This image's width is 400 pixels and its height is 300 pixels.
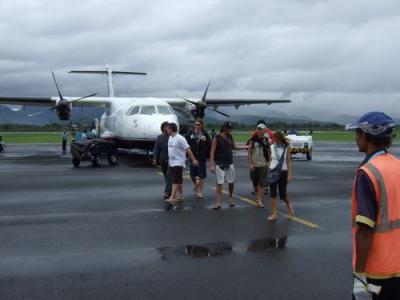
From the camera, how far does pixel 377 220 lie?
2.87 metres

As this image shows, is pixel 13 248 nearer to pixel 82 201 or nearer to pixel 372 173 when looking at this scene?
pixel 82 201

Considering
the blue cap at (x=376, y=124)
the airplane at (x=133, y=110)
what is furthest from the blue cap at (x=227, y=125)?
the airplane at (x=133, y=110)

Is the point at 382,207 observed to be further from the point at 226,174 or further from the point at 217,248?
the point at 226,174

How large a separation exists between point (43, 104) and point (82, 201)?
21.1 m

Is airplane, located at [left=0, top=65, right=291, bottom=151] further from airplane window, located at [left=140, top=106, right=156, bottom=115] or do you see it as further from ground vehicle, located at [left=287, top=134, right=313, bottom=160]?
ground vehicle, located at [left=287, top=134, right=313, bottom=160]

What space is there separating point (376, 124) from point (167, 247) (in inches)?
171

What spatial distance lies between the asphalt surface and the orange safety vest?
6.73ft

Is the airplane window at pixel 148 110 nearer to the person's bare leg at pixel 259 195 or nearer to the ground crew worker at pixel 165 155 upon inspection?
the ground crew worker at pixel 165 155

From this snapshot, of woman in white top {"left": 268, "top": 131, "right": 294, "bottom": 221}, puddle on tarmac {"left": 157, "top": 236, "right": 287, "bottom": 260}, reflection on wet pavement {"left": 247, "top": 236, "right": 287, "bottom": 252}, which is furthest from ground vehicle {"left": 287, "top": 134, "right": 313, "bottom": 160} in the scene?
puddle on tarmac {"left": 157, "top": 236, "right": 287, "bottom": 260}

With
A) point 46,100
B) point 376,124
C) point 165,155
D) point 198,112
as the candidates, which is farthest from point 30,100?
point 376,124

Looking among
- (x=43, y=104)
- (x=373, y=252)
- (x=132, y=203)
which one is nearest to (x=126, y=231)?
(x=132, y=203)

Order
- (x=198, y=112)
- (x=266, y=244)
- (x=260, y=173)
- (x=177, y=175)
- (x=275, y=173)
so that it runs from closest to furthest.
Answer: (x=266, y=244) < (x=275, y=173) < (x=260, y=173) < (x=177, y=175) < (x=198, y=112)

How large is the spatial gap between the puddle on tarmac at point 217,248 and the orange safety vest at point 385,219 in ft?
11.9

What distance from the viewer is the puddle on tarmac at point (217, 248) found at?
6398mm
